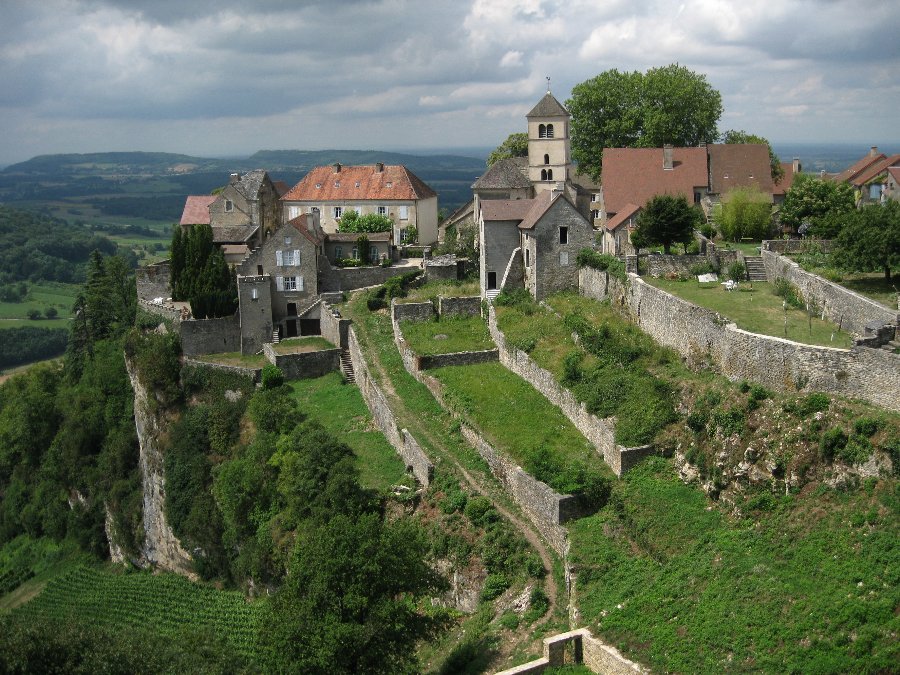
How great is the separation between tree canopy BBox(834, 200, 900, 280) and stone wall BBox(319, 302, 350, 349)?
2510cm

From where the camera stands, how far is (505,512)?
100 ft

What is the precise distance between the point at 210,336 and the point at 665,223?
25.5m

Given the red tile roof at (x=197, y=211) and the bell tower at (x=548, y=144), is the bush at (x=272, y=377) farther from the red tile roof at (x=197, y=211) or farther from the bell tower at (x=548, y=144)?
the bell tower at (x=548, y=144)

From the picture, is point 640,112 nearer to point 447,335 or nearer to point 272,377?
point 447,335

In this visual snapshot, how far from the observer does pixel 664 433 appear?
2894 centimetres

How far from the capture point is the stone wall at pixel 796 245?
3981 cm

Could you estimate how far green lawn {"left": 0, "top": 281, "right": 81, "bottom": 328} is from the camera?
14062 cm

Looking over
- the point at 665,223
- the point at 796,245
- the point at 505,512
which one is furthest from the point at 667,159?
the point at 505,512

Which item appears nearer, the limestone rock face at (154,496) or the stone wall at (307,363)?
the stone wall at (307,363)

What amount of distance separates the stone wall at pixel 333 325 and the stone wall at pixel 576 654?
91.5 ft

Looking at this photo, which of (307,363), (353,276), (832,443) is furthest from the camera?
(353,276)

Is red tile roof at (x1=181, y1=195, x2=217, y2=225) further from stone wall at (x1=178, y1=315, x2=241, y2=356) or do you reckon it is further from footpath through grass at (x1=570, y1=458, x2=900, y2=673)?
footpath through grass at (x1=570, y1=458, x2=900, y2=673)

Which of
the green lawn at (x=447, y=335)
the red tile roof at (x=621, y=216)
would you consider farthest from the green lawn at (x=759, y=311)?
the red tile roof at (x=621, y=216)

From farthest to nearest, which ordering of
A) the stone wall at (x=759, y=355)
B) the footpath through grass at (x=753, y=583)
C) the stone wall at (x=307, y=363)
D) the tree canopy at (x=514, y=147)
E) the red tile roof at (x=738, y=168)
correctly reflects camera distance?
the tree canopy at (x=514, y=147) → the red tile roof at (x=738, y=168) → the stone wall at (x=307, y=363) → the stone wall at (x=759, y=355) → the footpath through grass at (x=753, y=583)
